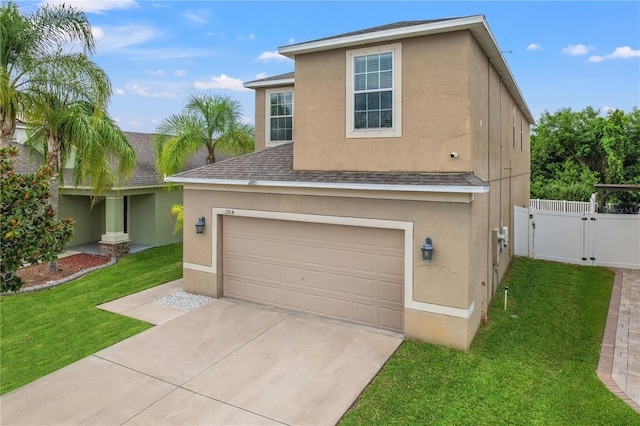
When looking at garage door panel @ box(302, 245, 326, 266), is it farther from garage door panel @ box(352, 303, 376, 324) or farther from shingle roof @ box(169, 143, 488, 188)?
shingle roof @ box(169, 143, 488, 188)

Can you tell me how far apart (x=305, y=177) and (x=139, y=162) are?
12829 mm

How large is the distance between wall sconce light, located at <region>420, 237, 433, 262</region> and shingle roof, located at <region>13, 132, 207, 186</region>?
12725 millimetres

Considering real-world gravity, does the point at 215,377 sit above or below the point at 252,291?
below

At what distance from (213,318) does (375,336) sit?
367 cm

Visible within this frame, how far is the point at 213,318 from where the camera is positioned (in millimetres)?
9039

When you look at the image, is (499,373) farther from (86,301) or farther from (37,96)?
(37,96)

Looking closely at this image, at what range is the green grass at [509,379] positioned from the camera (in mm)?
5441

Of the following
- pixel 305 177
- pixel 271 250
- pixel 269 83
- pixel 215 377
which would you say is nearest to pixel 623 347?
pixel 305 177

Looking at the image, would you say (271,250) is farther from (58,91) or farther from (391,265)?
(58,91)

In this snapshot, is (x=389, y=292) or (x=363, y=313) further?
A: (x=363, y=313)

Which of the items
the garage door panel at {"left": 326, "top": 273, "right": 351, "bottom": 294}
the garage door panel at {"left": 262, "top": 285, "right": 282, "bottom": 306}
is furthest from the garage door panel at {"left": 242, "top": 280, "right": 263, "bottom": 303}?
the garage door panel at {"left": 326, "top": 273, "right": 351, "bottom": 294}

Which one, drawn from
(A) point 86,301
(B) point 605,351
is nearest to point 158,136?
(A) point 86,301

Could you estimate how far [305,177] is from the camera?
9078 mm

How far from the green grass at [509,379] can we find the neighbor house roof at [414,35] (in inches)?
236
